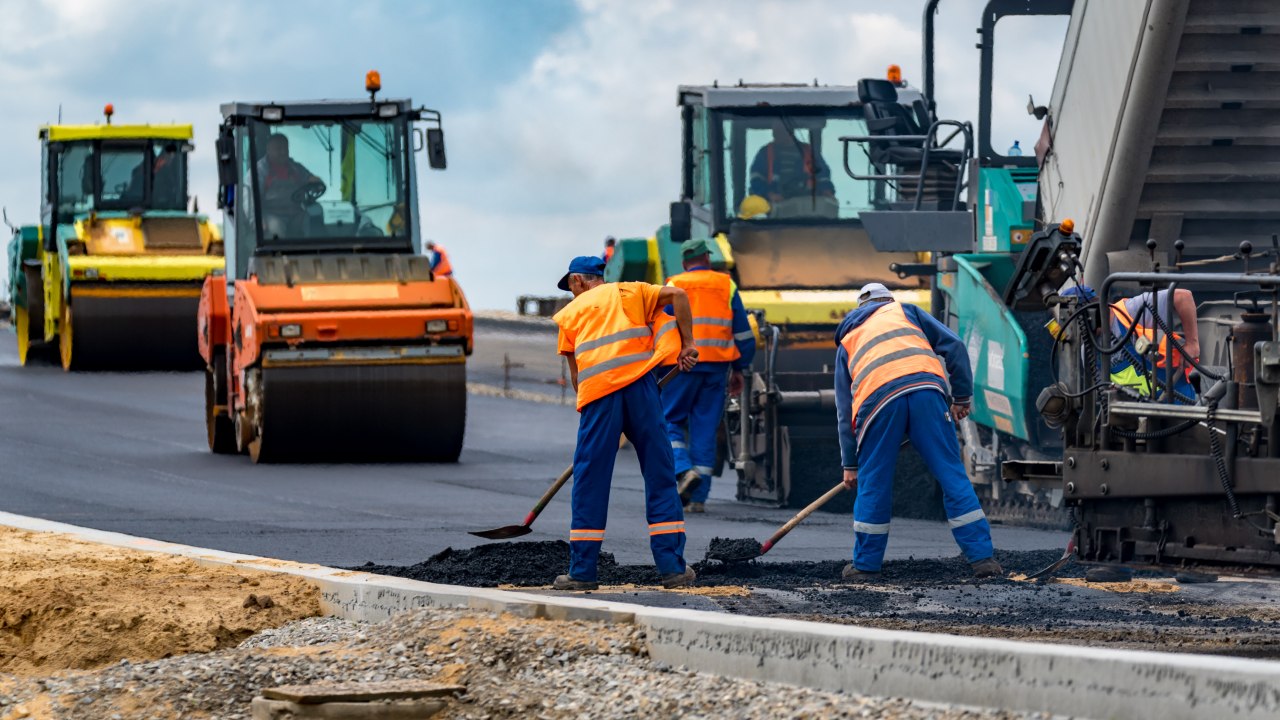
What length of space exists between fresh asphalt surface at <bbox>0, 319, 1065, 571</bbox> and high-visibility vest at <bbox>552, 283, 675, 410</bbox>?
1606 millimetres

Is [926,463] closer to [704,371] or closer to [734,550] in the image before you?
[734,550]

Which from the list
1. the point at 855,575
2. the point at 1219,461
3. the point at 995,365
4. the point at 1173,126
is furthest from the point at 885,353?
the point at 995,365

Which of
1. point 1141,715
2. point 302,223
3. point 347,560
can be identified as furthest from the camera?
point 302,223

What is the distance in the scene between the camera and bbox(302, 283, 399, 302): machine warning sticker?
50.8 ft

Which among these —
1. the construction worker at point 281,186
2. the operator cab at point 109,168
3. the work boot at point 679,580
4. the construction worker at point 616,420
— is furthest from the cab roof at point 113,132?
the work boot at point 679,580

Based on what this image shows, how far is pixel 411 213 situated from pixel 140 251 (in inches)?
307

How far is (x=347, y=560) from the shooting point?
9.89 m

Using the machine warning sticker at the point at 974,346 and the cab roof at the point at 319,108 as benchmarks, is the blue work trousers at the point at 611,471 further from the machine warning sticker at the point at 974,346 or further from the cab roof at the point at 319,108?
the cab roof at the point at 319,108

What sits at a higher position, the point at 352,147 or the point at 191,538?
the point at 352,147

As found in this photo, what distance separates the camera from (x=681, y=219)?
15414 mm

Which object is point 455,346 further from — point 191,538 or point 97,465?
point 191,538

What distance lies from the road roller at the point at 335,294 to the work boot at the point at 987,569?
6.82 m

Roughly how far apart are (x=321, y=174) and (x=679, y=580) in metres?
8.14

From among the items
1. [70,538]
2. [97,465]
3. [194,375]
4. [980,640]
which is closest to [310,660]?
[980,640]
